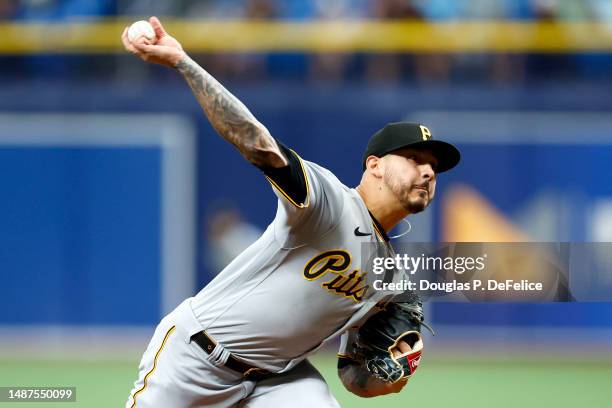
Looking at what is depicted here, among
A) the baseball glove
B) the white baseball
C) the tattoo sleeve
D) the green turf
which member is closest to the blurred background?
the green turf

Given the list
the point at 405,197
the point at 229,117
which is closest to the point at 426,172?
the point at 405,197

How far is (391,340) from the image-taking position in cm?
429

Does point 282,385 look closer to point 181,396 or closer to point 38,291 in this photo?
point 181,396

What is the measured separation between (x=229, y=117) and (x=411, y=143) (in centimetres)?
87

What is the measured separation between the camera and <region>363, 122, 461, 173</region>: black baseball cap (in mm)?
4094

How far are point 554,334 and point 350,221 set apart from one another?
5810 millimetres

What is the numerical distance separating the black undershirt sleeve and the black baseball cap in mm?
613

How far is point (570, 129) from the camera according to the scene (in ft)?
30.6

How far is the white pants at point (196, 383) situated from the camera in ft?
13.5

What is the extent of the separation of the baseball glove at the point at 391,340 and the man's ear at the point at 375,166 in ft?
1.76

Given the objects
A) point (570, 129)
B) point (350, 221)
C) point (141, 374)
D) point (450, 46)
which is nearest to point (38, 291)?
point (450, 46)

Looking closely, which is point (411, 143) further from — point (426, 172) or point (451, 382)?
point (451, 382)

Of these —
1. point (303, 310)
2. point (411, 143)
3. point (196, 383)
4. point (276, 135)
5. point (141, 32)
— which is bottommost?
point (276, 135)

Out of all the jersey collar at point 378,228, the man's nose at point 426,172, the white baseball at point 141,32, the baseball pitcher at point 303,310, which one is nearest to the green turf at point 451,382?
the baseball pitcher at point 303,310
